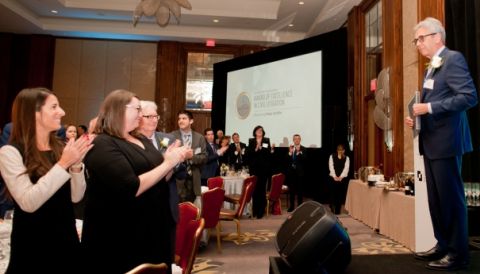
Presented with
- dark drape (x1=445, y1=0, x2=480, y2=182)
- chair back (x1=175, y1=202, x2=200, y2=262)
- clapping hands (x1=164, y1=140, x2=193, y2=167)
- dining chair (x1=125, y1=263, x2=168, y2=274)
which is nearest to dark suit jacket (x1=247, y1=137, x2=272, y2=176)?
dark drape (x1=445, y1=0, x2=480, y2=182)

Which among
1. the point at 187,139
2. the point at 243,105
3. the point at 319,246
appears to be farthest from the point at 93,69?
the point at 319,246

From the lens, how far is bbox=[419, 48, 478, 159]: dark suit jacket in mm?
1836

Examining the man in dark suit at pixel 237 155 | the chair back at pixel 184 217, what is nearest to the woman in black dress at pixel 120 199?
the chair back at pixel 184 217

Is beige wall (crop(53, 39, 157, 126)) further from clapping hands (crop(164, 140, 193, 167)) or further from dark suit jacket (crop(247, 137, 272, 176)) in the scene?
clapping hands (crop(164, 140, 193, 167))

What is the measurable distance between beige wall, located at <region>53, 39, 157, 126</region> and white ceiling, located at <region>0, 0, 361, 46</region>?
1.01 ft

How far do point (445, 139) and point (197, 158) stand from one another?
242cm

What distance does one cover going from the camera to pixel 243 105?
8.53 meters

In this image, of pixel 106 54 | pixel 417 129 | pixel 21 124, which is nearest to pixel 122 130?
pixel 21 124

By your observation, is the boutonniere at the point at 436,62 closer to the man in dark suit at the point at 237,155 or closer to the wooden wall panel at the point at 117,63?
the man in dark suit at the point at 237,155

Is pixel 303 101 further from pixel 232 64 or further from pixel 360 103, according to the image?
pixel 232 64

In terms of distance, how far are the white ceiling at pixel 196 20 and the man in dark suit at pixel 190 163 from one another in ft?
16.7

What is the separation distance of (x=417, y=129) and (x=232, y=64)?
7.41 metres

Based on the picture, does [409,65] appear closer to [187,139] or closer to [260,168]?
[260,168]

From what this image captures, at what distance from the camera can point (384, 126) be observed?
5.56 m
